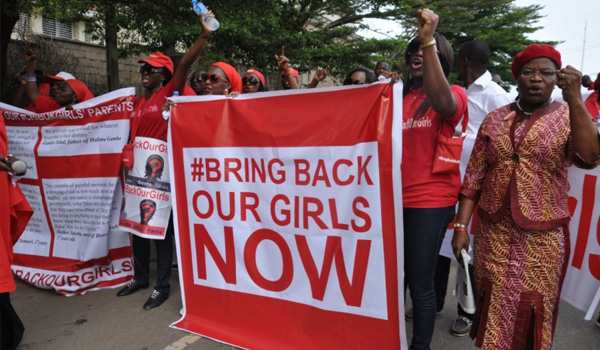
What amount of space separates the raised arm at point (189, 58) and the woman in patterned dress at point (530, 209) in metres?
2.04

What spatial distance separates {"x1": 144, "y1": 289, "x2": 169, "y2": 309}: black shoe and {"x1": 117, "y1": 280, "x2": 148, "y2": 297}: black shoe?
34cm

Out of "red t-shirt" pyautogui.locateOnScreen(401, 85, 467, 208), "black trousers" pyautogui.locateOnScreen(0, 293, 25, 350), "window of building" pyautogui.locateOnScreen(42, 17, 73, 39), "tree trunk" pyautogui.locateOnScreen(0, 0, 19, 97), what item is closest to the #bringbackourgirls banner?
"red t-shirt" pyautogui.locateOnScreen(401, 85, 467, 208)

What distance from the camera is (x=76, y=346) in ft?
9.77

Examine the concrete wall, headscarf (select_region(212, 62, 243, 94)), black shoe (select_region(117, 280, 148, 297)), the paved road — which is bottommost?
the paved road

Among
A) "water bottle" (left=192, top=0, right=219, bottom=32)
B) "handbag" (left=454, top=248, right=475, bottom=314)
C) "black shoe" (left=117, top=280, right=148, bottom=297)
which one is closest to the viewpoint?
"handbag" (left=454, top=248, right=475, bottom=314)

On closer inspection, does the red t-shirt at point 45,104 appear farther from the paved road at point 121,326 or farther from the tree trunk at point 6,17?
the tree trunk at point 6,17

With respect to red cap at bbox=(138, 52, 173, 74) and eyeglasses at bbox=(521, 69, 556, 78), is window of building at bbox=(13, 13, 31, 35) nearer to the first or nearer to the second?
red cap at bbox=(138, 52, 173, 74)

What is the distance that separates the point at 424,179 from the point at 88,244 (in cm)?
294

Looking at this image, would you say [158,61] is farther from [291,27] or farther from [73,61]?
[73,61]

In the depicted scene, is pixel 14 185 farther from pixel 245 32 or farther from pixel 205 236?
pixel 245 32

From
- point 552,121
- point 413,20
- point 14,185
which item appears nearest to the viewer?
point 552,121

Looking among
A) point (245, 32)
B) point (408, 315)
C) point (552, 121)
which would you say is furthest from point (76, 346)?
point (245, 32)

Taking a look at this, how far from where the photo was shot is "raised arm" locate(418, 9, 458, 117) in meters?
2.03

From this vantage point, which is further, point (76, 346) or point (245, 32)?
point (245, 32)
